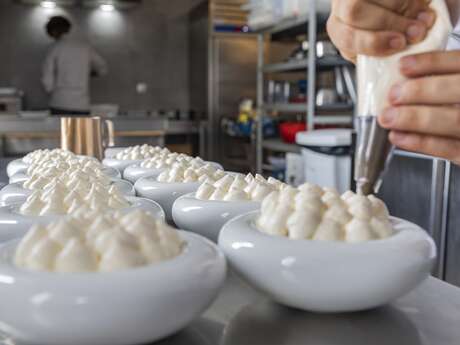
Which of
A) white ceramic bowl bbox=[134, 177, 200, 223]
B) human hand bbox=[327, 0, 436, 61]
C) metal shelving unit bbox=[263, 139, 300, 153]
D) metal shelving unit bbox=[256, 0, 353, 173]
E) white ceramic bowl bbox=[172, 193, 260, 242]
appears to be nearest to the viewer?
human hand bbox=[327, 0, 436, 61]

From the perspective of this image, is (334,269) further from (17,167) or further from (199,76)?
(199,76)

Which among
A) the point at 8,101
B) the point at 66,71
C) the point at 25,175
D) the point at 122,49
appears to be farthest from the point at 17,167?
the point at 122,49

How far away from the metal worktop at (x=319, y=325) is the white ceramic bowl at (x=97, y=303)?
0.23 ft

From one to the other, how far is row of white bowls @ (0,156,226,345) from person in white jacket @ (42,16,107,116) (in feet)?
→ 19.8

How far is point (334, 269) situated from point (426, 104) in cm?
34

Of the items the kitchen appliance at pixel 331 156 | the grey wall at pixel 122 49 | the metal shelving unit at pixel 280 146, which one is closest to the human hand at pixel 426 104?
the kitchen appliance at pixel 331 156

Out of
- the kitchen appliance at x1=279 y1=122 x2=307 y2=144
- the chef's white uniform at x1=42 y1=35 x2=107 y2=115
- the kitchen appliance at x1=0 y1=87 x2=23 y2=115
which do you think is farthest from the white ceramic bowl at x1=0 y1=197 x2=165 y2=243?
the kitchen appliance at x1=0 y1=87 x2=23 y2=115

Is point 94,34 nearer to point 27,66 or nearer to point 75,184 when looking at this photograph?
point 27,66

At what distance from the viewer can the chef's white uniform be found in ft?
20.2

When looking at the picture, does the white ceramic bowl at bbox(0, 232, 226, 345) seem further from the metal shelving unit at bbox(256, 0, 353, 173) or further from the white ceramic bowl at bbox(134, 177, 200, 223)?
the metal shelving unit at bbox(256, 0, 353, 173)

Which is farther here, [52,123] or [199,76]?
[199,76]

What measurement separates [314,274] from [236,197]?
0.33 metres

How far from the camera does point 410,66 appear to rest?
0.74m

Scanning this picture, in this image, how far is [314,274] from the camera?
23.9 inches
